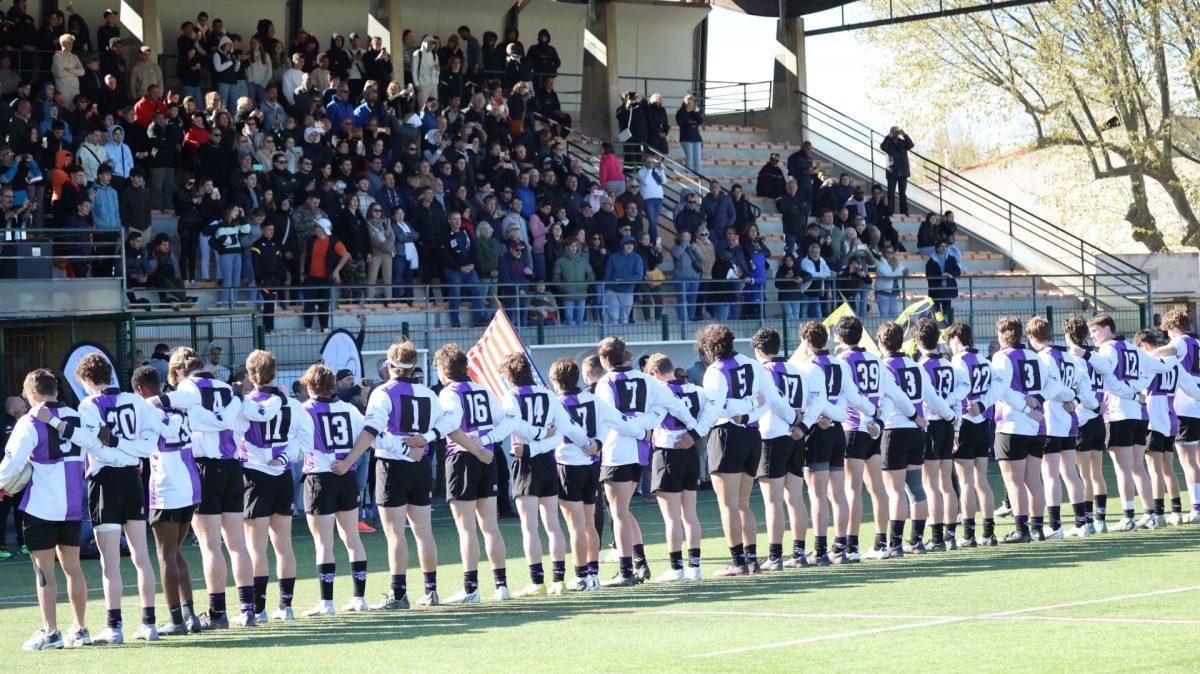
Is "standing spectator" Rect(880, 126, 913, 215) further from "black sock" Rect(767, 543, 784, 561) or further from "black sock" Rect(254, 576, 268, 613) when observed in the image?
"black sock" Rect(254, 576, 268, 613)

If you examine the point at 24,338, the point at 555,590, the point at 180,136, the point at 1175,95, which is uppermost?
the point at 1175,95

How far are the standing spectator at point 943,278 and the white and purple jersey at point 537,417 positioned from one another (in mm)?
14909

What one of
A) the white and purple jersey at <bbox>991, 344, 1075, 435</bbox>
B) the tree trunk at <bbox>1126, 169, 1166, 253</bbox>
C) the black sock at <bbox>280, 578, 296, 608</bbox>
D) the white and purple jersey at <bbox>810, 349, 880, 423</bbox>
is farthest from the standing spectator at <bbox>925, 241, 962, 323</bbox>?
the black sock at <bbox>280, 578, 296, 608</bbox>

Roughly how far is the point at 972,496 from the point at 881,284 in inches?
525

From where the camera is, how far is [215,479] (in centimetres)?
1181

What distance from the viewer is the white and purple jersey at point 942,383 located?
15.0 meters

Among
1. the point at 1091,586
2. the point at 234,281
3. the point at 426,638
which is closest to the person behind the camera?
the point at 426,638

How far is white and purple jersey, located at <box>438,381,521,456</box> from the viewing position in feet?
41.7

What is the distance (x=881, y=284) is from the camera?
28438mm

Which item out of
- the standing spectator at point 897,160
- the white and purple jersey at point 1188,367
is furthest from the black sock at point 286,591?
the standing spectator at point 897,160

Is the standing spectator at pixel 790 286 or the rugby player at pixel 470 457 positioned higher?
the standing spectator at pixel 790 286

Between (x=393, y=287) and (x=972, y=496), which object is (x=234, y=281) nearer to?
(x=393, y=287)

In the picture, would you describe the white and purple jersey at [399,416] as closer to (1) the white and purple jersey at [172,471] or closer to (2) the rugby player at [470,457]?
(2) the rugby player at [470,457]

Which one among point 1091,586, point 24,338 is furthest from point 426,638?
point 24,338
